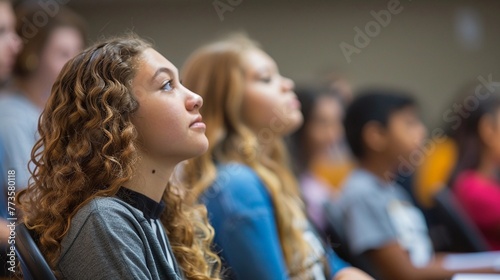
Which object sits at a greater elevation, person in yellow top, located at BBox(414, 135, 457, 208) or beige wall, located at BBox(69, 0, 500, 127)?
beige wall, located at BBox(69, 0, 500, 127)

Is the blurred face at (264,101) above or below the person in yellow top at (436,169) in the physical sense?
above

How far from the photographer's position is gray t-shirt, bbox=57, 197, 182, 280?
1150 mm

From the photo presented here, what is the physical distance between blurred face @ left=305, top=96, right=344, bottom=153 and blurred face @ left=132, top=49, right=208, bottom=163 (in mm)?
1929

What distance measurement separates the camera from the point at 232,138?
6.41 feet

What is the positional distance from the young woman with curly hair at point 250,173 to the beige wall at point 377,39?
2.72 metres

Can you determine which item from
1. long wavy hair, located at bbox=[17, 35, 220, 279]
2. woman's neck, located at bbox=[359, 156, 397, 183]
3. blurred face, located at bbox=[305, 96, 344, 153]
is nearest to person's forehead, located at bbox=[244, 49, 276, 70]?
long wavy hair, located at bbox=[17, 35, 220, 279]

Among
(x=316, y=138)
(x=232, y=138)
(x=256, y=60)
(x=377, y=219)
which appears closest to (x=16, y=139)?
(x=232, y=138)

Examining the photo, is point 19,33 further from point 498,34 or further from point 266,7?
point 498,34

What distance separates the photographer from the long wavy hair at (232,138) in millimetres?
1849

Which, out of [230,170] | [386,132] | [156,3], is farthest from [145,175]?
[156,3]

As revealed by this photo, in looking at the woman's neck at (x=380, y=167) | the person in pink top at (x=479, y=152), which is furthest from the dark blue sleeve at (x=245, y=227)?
the person in pink top at (x=479, y=152)

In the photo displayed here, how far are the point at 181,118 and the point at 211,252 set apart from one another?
1.13ft

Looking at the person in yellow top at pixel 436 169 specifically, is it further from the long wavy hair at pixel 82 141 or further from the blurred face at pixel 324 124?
the long wavy hair at pixel 82 141

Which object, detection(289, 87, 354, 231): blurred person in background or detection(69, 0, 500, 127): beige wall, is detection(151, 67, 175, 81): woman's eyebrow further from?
detection(69, 0, 500, 127): beige wall
